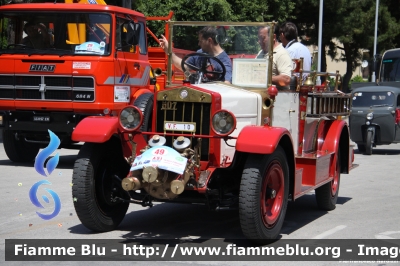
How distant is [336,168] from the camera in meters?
9.56

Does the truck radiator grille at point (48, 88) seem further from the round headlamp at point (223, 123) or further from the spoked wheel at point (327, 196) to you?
the round headlamp at point (223, 123)

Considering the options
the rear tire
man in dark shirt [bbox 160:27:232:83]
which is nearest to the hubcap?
man in dark shirt [bbox 160:27:232:83]

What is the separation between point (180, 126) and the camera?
7.04 meters

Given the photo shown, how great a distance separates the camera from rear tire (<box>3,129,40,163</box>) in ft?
44.3

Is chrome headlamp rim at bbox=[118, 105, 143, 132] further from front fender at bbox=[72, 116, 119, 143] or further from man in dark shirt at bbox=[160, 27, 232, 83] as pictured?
man in dark shirt at bbox=[160, 27, 232, 83]

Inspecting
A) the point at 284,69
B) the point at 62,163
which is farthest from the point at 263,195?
the point at 62,163

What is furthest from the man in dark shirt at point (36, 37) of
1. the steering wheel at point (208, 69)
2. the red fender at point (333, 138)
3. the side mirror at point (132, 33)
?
the red fender at point (333, 138)

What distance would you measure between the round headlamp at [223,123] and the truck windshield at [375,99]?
12.1 meters

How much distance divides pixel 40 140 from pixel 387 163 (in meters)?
7.31

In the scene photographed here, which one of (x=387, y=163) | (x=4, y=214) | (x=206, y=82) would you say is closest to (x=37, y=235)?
(x=4, y=214)

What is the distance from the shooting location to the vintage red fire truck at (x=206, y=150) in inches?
260

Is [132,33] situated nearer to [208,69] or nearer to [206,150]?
[208,69]

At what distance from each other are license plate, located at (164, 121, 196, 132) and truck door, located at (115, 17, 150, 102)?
18.9 ft

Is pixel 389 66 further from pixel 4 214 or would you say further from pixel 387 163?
pixel 4 214
